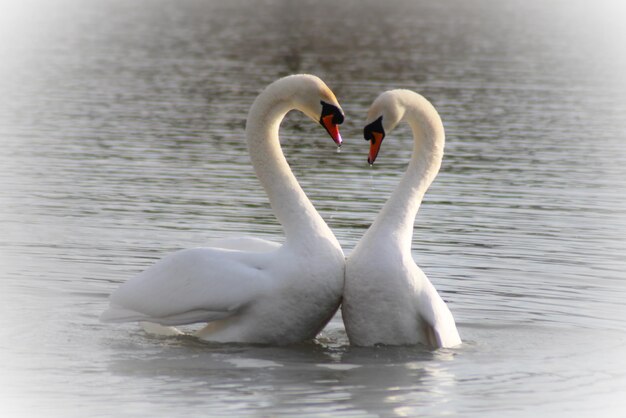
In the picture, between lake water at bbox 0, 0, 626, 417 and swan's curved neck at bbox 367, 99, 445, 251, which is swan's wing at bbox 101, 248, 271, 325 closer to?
lake water at bbox 0, 0, 626, 417

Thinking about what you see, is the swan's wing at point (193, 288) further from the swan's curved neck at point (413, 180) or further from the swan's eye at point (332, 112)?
the swan's eye at point (332, 112)

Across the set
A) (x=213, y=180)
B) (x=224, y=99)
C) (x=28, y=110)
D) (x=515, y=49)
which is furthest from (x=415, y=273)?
(x=515, y=49)

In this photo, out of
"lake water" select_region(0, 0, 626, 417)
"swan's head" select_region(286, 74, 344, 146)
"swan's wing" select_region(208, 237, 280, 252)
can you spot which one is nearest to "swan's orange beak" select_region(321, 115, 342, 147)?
"swan's head" select_region(286, 74, 344, 146)

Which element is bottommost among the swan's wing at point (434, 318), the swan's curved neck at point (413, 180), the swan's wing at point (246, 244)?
the swan's wing at point (434, 318)

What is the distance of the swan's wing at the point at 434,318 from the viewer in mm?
10125

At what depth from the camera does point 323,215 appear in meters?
15.8

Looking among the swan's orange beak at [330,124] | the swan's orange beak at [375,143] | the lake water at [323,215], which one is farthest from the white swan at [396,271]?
the swan's orange beak at [330,124]

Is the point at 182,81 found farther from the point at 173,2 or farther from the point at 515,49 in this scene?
the point at 173,2

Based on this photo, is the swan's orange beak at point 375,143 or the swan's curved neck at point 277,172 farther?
the swan's curved neck at point 277,172

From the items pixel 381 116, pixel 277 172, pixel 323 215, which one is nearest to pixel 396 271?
pixel 381 116

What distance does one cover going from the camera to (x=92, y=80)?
106 ft

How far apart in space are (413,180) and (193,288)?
187 centimetres

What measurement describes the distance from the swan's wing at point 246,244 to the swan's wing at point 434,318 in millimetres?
1303

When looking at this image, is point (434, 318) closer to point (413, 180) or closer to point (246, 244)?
point (413, 180)
